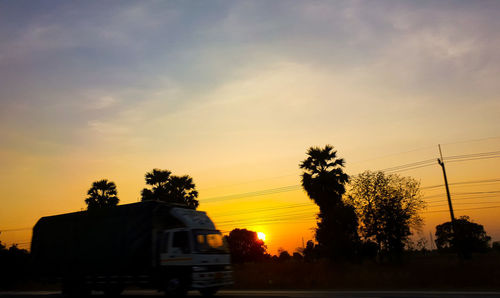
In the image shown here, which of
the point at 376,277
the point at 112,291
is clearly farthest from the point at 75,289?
the point at 376,277

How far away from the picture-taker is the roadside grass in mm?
20375

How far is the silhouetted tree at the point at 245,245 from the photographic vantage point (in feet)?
320

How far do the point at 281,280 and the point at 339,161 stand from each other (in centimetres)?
1924

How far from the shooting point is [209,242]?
15844mm

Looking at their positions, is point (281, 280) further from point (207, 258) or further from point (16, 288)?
point (16, 288)

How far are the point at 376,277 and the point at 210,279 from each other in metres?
12.2

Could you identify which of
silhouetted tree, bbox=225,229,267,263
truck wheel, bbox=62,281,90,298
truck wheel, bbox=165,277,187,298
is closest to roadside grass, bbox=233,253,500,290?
truck wheel, bbox=165,277,187,298

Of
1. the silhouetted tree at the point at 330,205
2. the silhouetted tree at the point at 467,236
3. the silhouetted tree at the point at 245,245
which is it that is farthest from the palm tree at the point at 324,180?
the silhouetted tree at the point at 245,245

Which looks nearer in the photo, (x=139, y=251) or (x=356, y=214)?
(x=139, y=251)

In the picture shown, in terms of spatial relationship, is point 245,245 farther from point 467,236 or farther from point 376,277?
point 376,277

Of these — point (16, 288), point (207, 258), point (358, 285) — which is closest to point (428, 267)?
point (358, 285)

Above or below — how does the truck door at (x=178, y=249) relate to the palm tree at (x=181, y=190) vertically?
below

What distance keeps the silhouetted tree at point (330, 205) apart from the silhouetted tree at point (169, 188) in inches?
595

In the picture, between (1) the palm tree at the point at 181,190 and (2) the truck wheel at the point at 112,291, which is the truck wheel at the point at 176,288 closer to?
(2) the truck wheel at the point at 112,291
